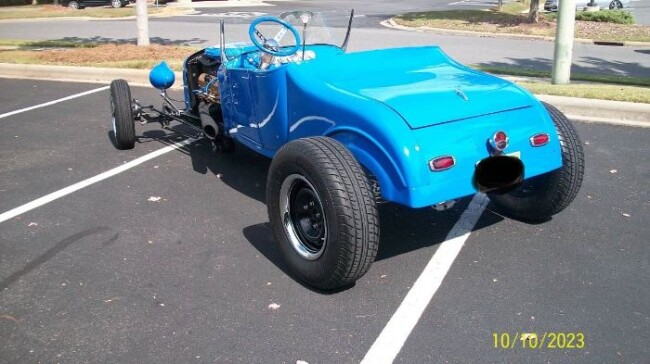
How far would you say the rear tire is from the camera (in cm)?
643

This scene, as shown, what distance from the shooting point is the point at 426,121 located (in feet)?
11.9

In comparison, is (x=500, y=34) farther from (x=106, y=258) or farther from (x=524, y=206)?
(x=106, y=258)

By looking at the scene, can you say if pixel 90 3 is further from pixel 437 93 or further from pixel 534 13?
pixel 437 93

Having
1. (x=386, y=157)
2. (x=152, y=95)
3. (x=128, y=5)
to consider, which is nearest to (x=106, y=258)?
(x=386, y=157)

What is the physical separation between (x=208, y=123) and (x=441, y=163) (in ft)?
9.89

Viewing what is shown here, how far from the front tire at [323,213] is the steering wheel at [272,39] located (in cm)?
140

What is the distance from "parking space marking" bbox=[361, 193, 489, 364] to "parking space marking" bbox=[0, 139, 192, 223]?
337cm

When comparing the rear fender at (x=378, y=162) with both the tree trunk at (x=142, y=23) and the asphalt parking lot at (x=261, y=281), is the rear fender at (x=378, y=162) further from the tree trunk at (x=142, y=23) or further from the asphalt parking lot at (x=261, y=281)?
the tree trunk at (x=142, y=23)

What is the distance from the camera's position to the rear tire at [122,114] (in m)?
6.43

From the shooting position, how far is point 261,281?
3.92m

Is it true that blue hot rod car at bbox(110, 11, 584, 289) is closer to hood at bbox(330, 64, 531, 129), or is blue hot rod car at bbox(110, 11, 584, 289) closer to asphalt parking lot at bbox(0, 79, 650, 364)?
hood at bbox(330, 64, 531, 129)

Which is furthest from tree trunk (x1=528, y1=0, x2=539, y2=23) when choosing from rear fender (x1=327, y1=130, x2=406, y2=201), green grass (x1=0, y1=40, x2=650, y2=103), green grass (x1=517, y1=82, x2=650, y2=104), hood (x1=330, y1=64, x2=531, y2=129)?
rear fender (x1=327, y1=130, x2=406, y2=201)

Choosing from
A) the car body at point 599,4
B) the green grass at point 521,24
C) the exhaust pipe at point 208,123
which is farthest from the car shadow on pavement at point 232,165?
Answer: the car body at point 599,4

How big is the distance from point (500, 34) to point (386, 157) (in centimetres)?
1635
